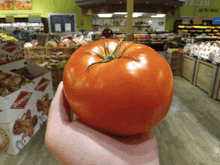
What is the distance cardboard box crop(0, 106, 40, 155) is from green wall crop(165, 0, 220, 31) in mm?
13272

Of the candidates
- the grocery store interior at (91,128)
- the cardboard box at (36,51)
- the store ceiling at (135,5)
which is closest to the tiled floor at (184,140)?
the grocery store interior at (91,128)

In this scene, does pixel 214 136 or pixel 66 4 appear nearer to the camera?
pixel 214 136

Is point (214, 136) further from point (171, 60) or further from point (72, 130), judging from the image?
point (171, 60)

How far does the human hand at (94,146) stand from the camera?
50 cm

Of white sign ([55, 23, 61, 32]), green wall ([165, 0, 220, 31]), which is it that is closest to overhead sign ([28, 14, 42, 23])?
white sign ([55, 23, 61, 32])

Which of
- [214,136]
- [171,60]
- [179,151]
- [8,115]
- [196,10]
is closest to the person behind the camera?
[8,115]

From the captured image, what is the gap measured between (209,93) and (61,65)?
3.42 metres

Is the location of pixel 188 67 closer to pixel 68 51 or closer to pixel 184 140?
pixel 184 140

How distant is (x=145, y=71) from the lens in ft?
1.44

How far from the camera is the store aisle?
182 cm

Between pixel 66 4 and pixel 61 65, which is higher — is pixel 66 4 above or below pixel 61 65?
above

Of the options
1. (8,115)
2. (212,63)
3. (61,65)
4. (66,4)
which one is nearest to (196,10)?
(66,4)

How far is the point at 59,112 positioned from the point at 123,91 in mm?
336

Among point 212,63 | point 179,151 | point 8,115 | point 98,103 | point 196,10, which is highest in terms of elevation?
point 196,10
